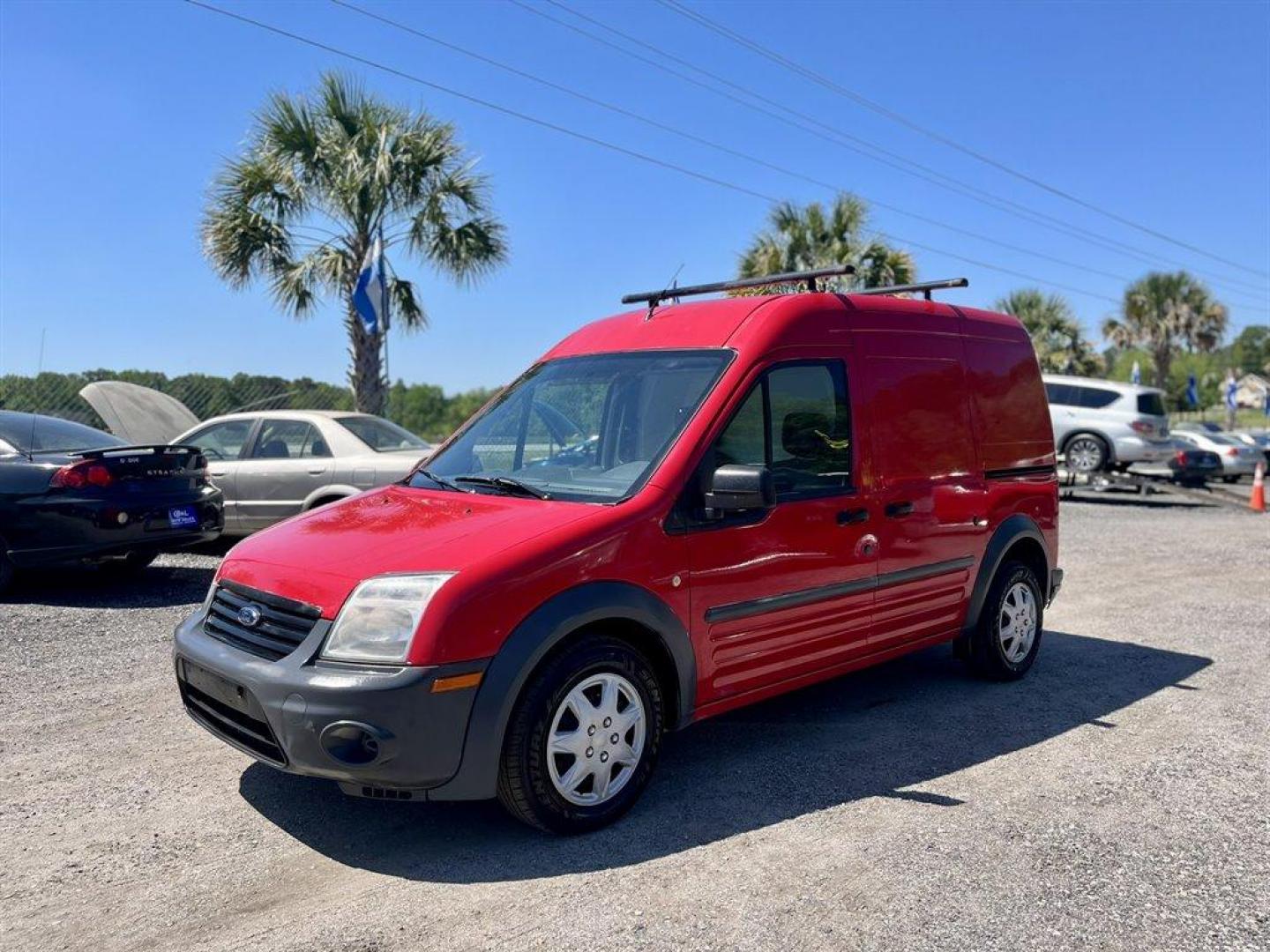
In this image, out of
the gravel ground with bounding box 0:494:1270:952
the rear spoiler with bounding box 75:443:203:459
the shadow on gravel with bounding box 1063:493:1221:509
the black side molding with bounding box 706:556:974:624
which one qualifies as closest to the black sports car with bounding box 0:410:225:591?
the rear spoiler with bounding box 75:443:203:459

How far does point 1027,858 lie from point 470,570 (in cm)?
223

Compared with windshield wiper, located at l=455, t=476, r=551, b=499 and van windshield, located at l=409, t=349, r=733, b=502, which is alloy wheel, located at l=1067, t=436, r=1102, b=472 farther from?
windshield wiper, located at l=455, t=476, r=551, b=499

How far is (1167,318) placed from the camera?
40688 mm

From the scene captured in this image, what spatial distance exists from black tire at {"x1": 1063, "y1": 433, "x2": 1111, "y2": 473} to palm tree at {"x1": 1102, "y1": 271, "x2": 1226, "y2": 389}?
992 inches

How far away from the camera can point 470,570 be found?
3477 millimetres

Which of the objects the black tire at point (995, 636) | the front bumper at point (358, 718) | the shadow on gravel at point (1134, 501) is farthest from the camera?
the shadow on gravel at point (1134, 501)

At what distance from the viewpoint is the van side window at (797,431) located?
434 centimetres

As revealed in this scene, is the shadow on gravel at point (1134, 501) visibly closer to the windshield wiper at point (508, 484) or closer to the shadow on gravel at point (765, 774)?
the shadow on gravel at point (765, 774)

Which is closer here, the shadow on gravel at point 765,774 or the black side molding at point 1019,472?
the shadow on gravel at point 765,774

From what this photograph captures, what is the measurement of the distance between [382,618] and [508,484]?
1.02 m

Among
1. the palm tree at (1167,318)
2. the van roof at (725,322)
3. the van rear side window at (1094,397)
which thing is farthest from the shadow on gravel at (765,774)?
the palm tree at (1167,318)

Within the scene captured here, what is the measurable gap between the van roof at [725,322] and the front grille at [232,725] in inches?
90.4

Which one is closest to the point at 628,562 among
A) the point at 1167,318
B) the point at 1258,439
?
the point at 1258,439

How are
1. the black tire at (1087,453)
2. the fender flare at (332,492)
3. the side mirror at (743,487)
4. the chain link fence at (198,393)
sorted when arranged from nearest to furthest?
the side mirror at (743,487) < the fender flare at (332,492) < the chain link fence at (198,393) < the black tire at (1087,453)
